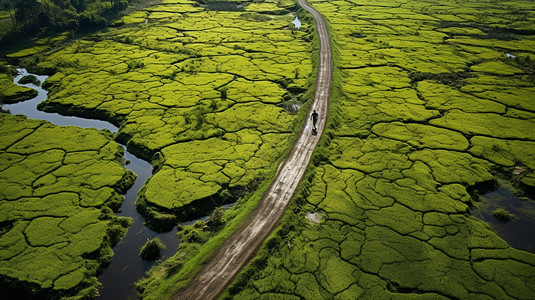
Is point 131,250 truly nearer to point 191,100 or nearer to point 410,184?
point 410,184

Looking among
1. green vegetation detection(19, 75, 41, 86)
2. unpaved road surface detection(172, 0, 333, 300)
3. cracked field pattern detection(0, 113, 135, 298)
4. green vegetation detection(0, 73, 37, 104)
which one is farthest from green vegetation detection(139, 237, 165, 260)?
green vegetation detection(19, 75, 41, 86)

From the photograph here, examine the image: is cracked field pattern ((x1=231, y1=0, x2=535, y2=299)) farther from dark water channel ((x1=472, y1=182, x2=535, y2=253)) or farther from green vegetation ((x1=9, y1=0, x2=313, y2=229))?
green vegetation ((x1=9, y1=0, x2=313, y2=229))

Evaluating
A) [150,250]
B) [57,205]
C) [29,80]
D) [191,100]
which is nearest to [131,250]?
[150,250]

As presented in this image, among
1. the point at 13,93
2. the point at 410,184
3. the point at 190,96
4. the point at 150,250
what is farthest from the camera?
the point at 13,93

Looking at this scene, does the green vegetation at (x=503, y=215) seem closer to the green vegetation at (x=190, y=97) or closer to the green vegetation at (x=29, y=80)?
the green vegetation at (x=190, y=97)

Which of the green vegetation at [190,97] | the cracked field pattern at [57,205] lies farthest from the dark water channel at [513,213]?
the cracked field pattern at [57,205]

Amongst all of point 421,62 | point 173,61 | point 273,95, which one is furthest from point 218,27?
point 421,62
